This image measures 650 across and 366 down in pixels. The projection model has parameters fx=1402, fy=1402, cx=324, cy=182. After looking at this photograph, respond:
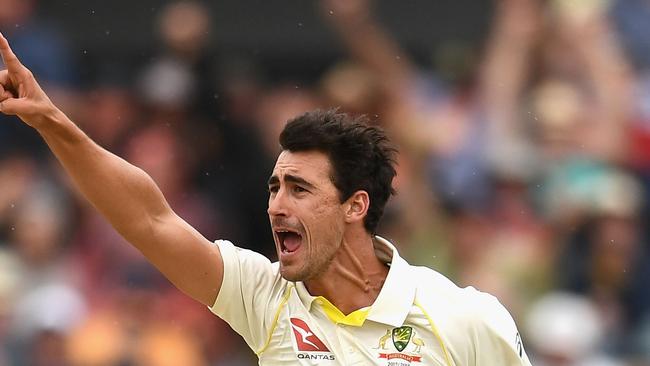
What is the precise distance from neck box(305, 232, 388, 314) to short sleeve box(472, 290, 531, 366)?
0.44 meters

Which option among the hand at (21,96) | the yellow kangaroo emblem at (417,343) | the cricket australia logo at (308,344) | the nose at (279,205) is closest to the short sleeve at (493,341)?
the yellow kangaroo emblem at (417,343)

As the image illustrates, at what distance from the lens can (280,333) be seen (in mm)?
5520

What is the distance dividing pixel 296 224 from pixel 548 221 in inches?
186

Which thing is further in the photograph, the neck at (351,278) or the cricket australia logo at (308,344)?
the neck at (351,278)

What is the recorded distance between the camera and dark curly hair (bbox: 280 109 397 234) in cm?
555

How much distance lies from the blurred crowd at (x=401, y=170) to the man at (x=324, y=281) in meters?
3.48

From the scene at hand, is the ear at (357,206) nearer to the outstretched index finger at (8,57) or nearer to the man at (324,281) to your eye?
the man at (324,281)

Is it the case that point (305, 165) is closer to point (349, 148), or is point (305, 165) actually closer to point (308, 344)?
point (349, 148)

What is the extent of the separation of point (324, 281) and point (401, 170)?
14.2 ft

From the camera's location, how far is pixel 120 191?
203 inches

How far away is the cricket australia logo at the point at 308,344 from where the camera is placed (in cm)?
543

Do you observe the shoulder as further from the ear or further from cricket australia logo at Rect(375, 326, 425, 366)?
the ear

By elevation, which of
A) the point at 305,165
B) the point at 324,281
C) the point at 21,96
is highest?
the point at 305,165

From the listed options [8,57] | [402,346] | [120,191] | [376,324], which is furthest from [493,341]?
[8,57]
